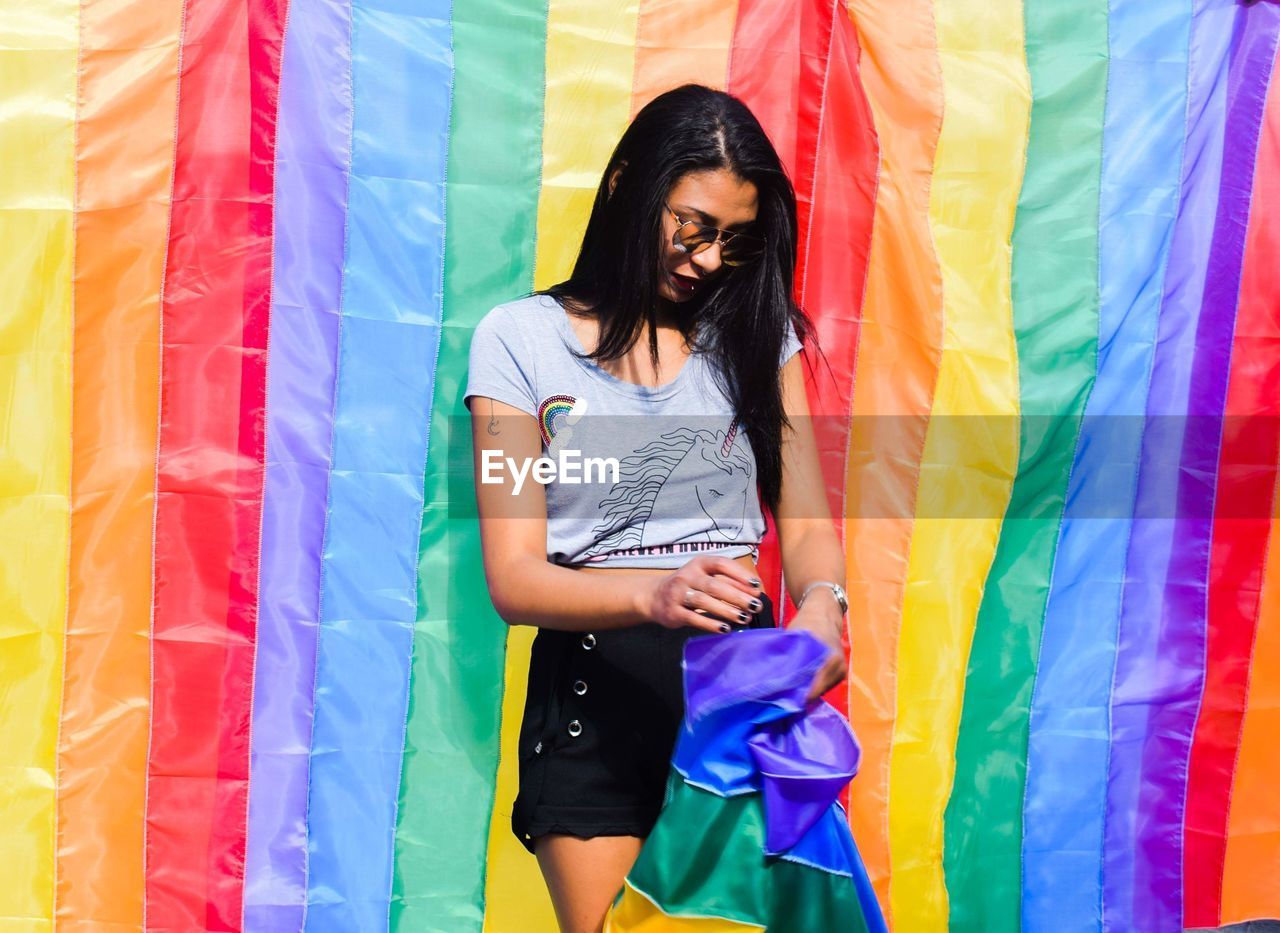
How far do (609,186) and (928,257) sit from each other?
100 centimetres

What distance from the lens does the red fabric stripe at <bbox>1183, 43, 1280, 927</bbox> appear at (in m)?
2.93

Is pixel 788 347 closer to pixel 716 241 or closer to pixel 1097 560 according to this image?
pixel 716 241

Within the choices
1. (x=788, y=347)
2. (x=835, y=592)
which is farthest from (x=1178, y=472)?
(x=835, y=592)

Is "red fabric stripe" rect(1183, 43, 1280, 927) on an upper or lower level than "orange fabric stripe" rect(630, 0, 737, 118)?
lower

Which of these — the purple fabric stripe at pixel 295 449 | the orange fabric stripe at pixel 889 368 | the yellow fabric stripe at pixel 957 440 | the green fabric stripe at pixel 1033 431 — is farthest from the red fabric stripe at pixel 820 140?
the purple fabric stripe at pixel 295 449

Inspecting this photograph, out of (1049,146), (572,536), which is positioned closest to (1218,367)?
(1049,146)

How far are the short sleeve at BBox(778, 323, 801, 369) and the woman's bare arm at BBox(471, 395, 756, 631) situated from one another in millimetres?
439

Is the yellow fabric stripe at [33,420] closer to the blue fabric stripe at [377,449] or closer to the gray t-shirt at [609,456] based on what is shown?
the blue fabric stripe at [377,449]

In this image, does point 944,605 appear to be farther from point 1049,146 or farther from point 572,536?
point 572,536

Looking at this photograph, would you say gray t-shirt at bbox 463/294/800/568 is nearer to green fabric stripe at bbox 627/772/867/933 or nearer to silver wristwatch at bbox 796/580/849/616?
silver wristwatch at bbox 796/580/849/616

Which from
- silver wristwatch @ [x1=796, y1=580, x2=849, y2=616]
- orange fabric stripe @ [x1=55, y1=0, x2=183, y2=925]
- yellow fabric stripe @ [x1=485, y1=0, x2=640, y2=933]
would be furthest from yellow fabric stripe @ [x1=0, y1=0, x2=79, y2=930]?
silver wristwatch @ [x1=796, y1=580, x2=849, y2=616]

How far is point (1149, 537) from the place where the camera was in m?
2.94

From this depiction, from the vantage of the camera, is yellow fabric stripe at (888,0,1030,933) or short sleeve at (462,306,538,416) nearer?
short sleeve at (462,306,538,416)

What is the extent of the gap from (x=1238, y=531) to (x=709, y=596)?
69.8 inches
